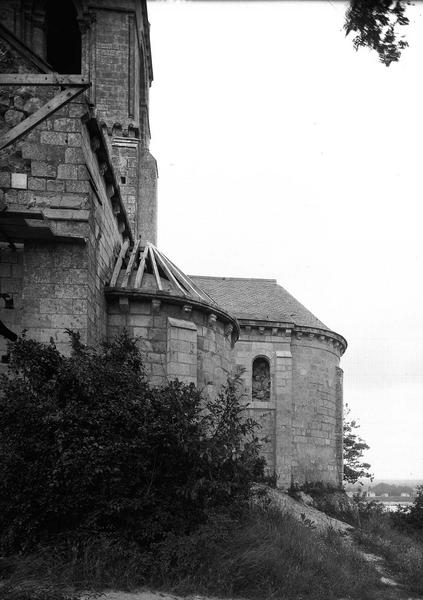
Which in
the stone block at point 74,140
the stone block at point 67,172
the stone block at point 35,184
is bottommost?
the stone block at point 35,184

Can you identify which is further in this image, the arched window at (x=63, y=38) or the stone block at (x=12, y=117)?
the arched window at (x=63, y=38)

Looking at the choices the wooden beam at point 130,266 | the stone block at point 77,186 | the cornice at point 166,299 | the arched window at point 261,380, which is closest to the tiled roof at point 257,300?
the arched window at point 261,380

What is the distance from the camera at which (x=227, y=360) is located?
16.0m

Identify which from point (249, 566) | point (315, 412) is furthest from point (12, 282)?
point (315, 412)

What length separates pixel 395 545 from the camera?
15.5 metres

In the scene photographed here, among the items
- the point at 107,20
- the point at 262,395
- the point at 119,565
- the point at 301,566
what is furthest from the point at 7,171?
the point at 262,395

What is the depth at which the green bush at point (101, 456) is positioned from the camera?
27.9 ft

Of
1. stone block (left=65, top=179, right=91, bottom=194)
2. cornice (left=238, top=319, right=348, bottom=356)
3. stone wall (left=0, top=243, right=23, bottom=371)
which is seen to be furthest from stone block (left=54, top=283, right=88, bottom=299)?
cornice (left=238, top=319, right=348, bottom=356)

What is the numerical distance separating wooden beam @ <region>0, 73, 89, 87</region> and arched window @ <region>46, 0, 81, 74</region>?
44.7 feet

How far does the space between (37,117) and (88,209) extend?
1.61m

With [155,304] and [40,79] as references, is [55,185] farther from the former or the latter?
[155,304]

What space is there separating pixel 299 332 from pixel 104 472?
62.3ft

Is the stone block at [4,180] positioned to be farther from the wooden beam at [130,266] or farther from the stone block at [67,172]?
the wooden beam at [130,266]

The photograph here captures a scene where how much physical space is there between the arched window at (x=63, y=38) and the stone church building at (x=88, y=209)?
95mm
